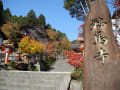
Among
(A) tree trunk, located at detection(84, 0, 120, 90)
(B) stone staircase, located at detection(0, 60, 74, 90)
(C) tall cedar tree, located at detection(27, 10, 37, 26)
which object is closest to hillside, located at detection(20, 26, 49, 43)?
(C) tall cedar tree, located at detection(27, 10, 37, 26)

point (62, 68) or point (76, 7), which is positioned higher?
point (76, 7)

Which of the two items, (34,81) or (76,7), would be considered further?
(76,7)

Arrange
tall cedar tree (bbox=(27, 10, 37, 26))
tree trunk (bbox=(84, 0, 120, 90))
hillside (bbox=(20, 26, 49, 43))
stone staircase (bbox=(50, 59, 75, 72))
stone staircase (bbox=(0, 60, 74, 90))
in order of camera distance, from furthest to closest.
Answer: tall cedar tree (bbox=(27, 10, 37, 26)), hillside (bbox=(20, 26, 49, 43)), stone staircase (bbox=(50, 59, 75, 72)), stone staircase (bbox=(0, 60, 74, 90)), tree trunk (bbox=(84, 0, 120, 90))

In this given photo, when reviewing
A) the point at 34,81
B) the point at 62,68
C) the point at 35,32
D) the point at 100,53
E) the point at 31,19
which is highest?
the point at 31,19

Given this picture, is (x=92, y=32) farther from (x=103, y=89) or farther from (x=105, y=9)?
(x=103, y=89)

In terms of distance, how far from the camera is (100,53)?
211 centimetres

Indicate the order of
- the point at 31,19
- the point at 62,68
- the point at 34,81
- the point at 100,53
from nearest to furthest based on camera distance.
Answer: the point at 100,53 → the point at 34,81 → the point at 62,68 → the point at 31,19

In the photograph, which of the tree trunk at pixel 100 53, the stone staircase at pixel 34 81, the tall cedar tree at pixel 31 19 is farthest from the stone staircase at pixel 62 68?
the tall cedar tree at pixel 31 19

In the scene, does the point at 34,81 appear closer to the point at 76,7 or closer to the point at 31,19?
the point at 76,7

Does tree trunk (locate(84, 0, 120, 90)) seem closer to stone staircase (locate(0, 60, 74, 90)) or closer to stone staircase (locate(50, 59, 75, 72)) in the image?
stone staircase (locate(0, 60, 74, 90))

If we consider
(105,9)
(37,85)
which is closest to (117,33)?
(105,9)

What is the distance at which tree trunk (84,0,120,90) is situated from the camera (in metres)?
1.89

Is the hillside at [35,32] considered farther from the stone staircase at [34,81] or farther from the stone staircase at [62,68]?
the stone staircase at [34,81]

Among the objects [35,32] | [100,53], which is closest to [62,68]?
[100,53]
